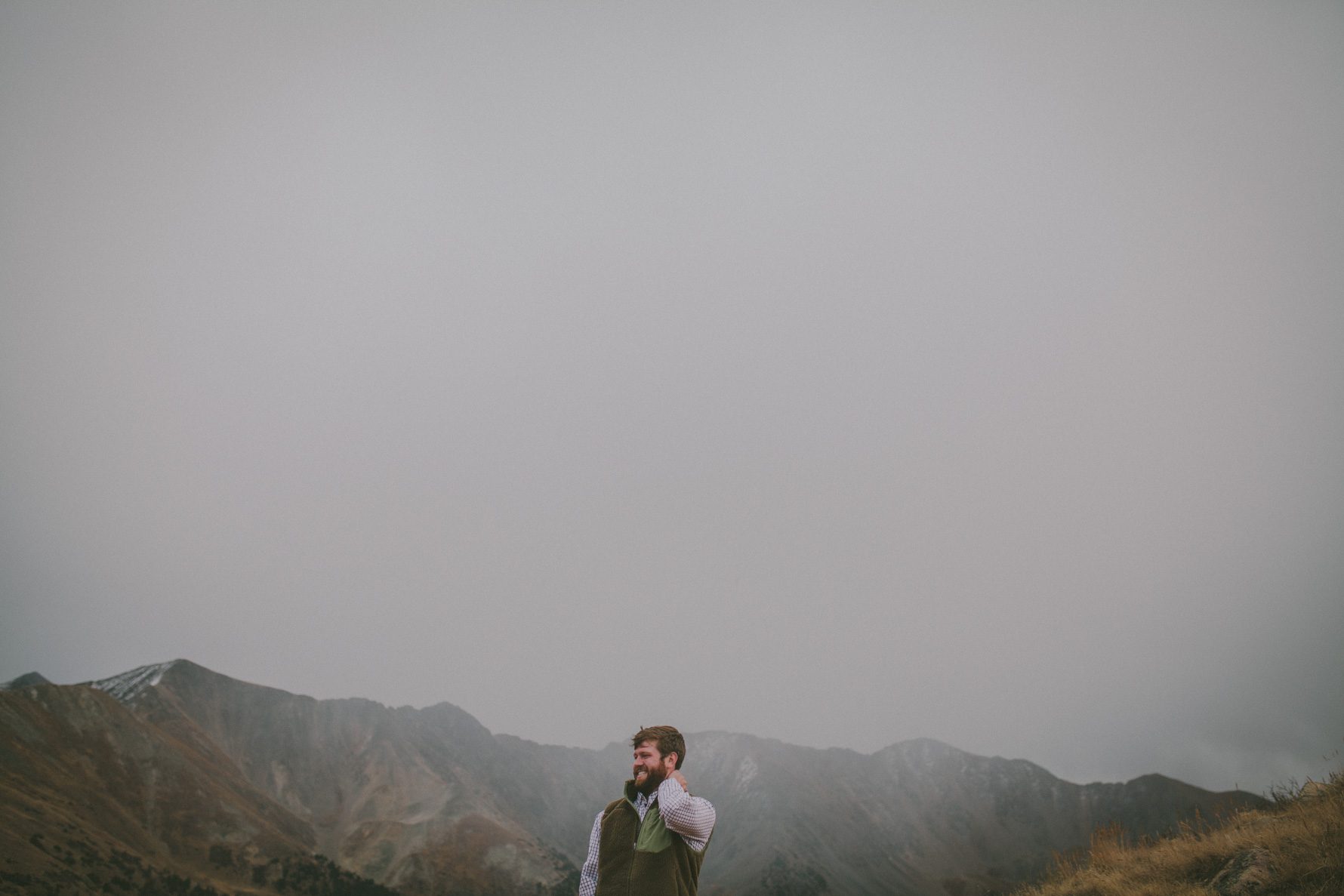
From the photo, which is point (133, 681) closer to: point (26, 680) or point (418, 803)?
point (26, 680)

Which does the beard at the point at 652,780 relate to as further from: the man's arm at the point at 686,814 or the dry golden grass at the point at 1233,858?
the dry golden grass at the point at 1233,858

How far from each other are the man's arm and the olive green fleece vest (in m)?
0.10

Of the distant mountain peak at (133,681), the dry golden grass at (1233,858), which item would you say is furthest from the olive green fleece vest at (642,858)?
the distant mountain peak at (133,681)

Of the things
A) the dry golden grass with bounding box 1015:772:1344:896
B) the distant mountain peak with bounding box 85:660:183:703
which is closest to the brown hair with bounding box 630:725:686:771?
the dry golden grass with bounding box 1015:772:1344:896

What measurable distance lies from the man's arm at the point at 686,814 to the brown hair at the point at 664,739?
11.2 inches

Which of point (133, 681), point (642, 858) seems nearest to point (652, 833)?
point (642, 858)

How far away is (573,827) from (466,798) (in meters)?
35.9

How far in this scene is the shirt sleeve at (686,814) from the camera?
3797mm

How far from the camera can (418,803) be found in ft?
336

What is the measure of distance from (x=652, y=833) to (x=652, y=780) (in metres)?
0.32

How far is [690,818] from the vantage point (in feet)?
12.5

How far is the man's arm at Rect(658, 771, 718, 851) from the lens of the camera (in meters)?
3.80

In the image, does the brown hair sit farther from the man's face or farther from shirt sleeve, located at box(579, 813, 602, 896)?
shirt sleeve, located at box(579, 813, 602, 896)

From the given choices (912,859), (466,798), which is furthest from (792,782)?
(466,798)
